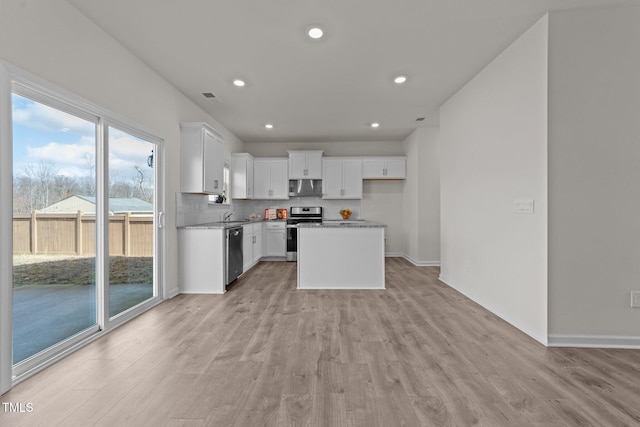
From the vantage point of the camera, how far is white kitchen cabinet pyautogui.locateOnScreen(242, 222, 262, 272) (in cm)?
512

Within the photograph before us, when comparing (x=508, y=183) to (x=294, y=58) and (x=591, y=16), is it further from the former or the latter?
(x=294, y=58)

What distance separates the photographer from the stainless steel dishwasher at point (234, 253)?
421 centimetres

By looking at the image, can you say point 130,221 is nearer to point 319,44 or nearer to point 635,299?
point 319,44

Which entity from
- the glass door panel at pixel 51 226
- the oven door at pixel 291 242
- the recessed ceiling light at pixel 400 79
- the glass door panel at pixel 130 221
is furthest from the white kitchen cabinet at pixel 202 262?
the recessed ceiling light at pixel 400 79

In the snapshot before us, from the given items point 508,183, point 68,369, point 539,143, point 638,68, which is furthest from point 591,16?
point 68,369

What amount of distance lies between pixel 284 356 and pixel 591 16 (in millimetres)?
3710

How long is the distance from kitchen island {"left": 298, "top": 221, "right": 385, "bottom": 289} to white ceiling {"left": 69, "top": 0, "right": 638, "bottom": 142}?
76.4 inches

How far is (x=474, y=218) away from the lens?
3568 millimetres

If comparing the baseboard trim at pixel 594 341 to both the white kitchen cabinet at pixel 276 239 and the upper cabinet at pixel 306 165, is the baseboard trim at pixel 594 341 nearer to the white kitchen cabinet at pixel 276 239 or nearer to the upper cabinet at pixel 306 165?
the white kitchen cabinet at pixel 276 239

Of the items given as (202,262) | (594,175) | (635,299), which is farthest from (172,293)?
(635,299)

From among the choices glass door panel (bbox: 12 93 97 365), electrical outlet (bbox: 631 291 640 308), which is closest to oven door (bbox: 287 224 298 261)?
glass door panel (bbox: 12 93 97 365)

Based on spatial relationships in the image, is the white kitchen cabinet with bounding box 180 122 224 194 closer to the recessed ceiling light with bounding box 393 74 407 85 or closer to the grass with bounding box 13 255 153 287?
the grass with bounding box 13 255 153 287

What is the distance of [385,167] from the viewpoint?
670 centimetres

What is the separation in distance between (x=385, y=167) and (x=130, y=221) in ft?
17.0
